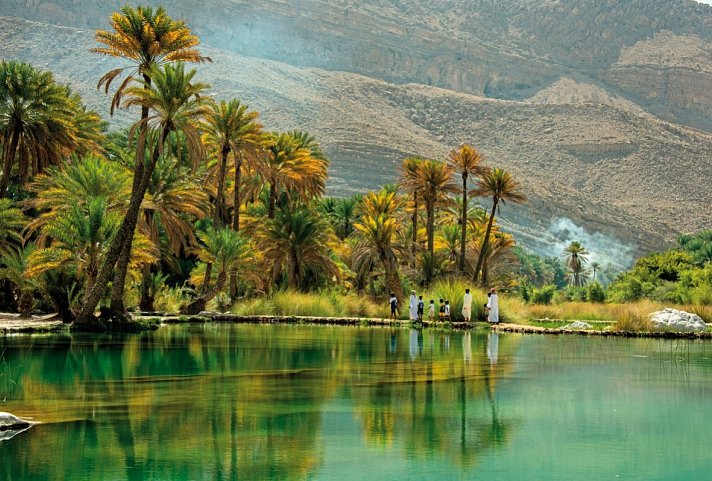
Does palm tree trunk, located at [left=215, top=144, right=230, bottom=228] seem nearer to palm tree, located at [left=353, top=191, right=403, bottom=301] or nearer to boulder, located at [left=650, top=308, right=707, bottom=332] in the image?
palm tree, located at [left=353, top=191, right=403, bottom=301]

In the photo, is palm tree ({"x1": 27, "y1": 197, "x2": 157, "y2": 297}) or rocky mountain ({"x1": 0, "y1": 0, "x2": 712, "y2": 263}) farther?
rocky mountain ({"x1": 0, "y1": 0, "x2": 712, "y2": 263})

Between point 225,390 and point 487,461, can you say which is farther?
point 225,390

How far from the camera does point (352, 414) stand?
11023 mm

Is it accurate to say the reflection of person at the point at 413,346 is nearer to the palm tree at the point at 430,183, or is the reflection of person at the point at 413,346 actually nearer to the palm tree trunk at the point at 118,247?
the palm tree trunk at the point at 118,247

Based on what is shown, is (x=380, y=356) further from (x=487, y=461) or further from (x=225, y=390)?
(x=487, y=461)

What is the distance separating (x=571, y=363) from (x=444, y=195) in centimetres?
3138

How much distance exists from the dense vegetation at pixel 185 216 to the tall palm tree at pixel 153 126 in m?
0.06

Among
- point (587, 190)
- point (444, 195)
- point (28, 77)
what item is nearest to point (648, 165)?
point (587, 190)

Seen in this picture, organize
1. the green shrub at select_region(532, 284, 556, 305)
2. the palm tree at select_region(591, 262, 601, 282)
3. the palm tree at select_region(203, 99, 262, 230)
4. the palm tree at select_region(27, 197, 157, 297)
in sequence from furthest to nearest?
the palm tree at select_region(591, 262, 601, 282)
the green shrub at select_region(532, 284, 556, 305)
the palm tree at select_region(203, 99, 262, 230)
the palm tree at select_region(27, 197, 157, 297)

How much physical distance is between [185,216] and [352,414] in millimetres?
33913

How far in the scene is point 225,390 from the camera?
13.0m

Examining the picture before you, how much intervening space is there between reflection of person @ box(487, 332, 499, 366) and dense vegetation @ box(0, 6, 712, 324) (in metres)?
6.97

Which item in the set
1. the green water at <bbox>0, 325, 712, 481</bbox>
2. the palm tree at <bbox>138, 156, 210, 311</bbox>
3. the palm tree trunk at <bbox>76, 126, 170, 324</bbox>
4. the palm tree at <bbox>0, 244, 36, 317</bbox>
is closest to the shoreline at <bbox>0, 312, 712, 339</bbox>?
the palm tree trunk at <bbox>76, 126, 170, 324</bbox>

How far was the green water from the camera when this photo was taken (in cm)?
837
